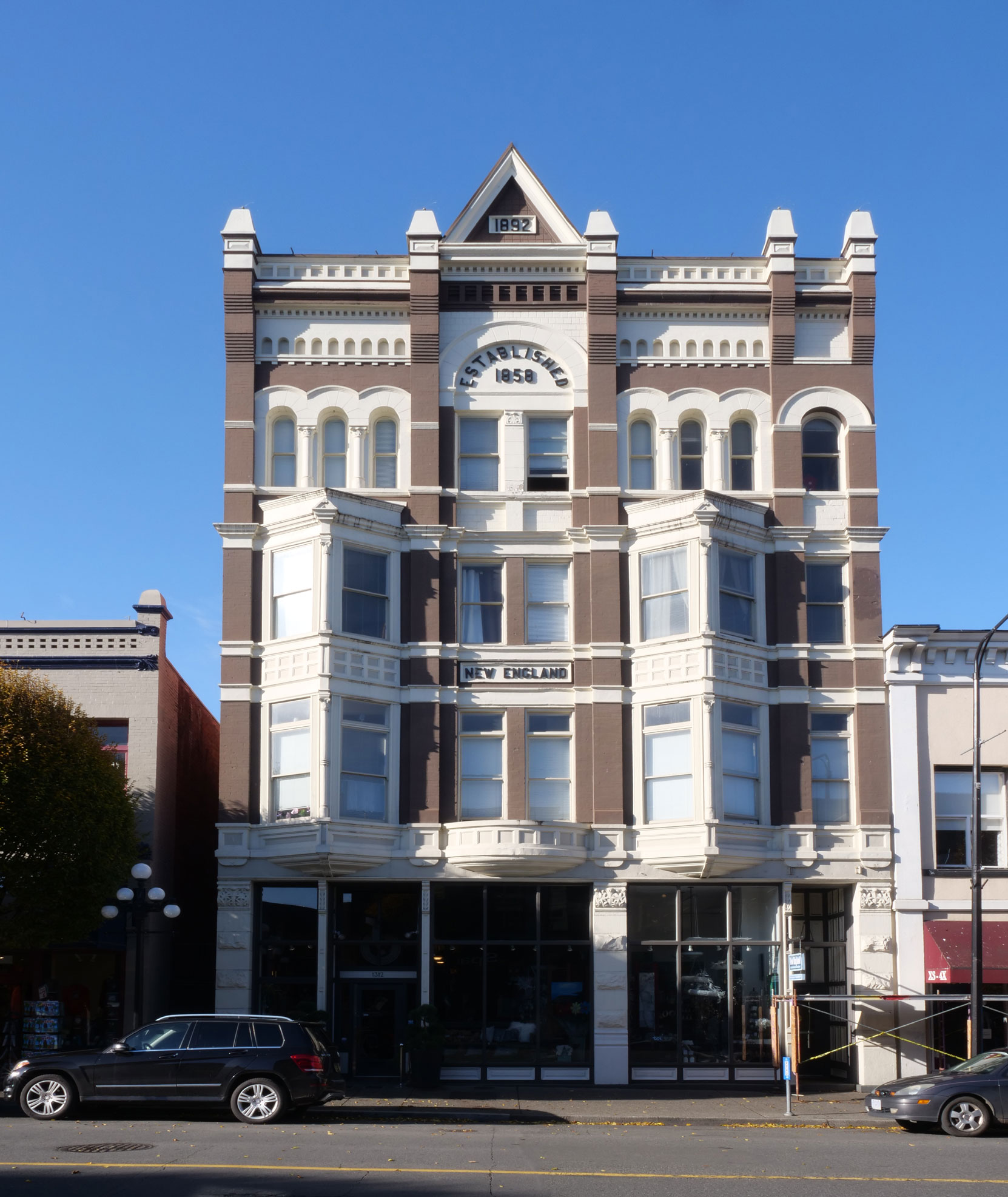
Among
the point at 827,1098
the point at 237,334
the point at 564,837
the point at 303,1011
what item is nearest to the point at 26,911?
the point at 303,1011

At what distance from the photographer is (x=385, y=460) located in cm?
3259

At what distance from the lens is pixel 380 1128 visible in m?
22.2

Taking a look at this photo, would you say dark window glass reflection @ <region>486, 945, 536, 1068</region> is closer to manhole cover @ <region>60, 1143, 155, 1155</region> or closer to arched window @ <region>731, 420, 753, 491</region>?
arched window @ <region>731, 420, 753, 491</region>

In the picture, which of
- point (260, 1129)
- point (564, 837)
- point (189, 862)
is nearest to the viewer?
point (260, 1129)

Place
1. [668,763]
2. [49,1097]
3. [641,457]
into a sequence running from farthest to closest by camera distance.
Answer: [641,457]
[668,763]
[49,1097]

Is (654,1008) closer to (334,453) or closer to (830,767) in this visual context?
(830,767)

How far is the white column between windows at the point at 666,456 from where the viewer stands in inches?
1273

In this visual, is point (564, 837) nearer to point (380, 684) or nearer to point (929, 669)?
point (380, 684)

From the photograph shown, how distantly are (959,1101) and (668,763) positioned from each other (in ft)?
33.4

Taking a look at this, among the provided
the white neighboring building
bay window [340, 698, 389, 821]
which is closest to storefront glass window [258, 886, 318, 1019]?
bay window [340, 698, 389, 821]

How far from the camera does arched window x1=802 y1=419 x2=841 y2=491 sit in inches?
1292

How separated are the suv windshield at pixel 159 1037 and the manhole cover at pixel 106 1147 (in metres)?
3.17

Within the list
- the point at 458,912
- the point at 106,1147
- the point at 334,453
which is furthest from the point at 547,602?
the point at 106,1147

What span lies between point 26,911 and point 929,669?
737 inches
